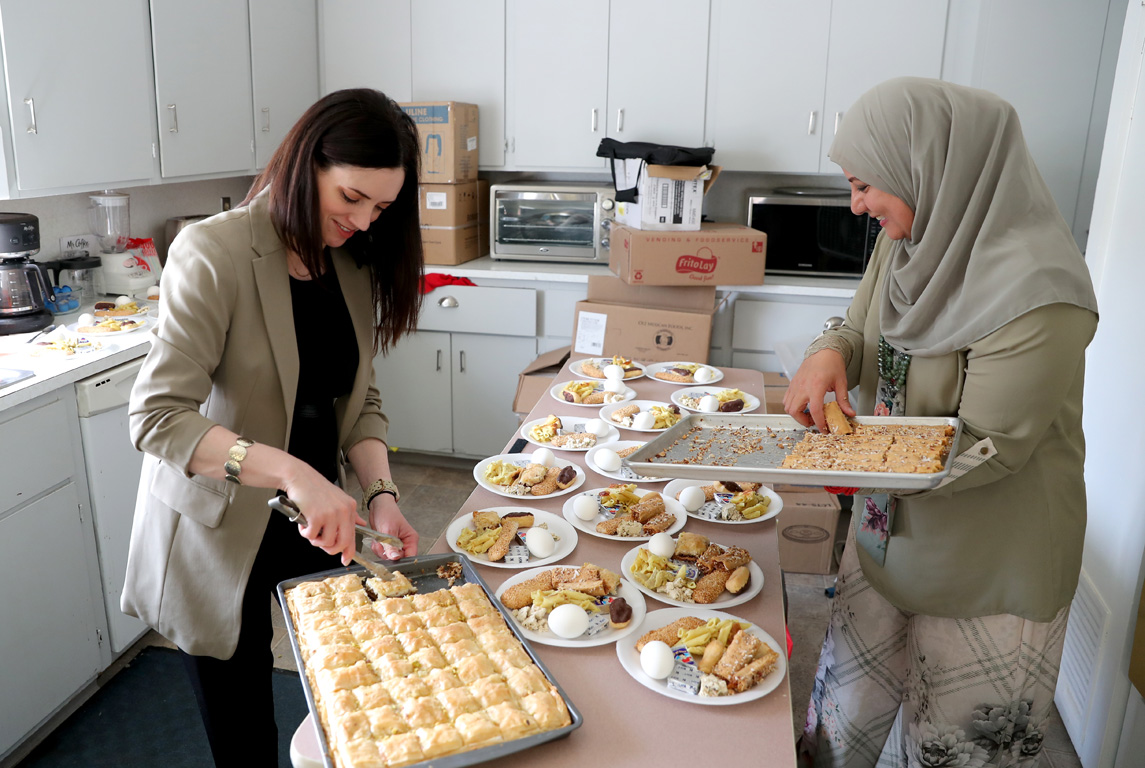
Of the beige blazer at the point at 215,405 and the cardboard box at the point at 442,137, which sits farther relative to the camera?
the cardboard box at the point at 442,137

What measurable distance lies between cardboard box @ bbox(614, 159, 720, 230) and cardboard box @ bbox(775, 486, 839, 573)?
1.13 m

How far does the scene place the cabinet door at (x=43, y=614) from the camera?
208 cm

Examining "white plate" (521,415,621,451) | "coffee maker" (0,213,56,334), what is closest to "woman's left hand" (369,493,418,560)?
"white plate" (521,415,621,451)

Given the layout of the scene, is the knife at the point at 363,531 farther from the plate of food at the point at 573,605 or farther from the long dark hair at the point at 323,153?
the long dark hair at the point at 323,153

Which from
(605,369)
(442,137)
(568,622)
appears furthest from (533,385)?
(568,622)

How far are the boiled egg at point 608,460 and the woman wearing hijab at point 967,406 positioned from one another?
16.3 inches

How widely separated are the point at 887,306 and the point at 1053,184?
7.04 feet

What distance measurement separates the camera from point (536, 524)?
5.12 ft

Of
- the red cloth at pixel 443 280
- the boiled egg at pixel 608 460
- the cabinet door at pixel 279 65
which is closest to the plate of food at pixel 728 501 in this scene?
the boiled egg at pixel 608 460

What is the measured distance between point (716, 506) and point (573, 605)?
52 cm

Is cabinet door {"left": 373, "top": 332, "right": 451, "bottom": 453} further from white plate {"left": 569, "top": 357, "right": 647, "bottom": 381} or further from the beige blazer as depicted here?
the beige blazer

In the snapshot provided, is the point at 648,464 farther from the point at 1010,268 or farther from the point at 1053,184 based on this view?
the point at 1053,184

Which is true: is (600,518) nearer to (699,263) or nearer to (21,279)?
(699,263)

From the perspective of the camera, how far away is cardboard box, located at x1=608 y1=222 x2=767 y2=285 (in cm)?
318
